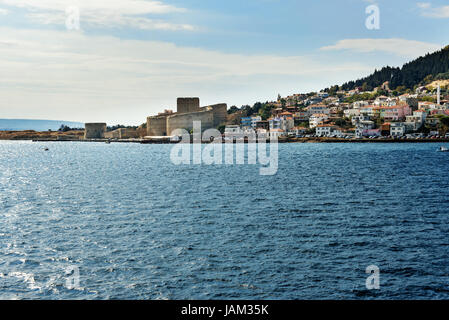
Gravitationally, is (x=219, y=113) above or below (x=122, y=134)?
above

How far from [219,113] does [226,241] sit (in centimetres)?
13969

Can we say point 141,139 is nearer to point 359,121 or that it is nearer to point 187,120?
point 187,120

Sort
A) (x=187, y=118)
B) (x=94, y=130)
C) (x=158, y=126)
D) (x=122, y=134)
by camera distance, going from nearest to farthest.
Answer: (x=187, y=118) → (x=158, y=126) → (x=122, y=134) → (x=94, y=130)

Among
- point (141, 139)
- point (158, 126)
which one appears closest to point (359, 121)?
point (158, 126)

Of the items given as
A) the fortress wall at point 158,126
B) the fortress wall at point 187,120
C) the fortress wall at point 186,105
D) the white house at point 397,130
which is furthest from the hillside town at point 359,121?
the fortress wall at point 158,126

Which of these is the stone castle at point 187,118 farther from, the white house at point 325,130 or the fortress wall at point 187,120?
the white house at point 325,130

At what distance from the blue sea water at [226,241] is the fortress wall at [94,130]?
13129 centimetres

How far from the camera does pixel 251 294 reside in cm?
1332

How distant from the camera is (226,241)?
19.1 metres

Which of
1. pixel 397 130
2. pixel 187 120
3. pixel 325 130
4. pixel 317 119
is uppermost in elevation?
pixel 187 120

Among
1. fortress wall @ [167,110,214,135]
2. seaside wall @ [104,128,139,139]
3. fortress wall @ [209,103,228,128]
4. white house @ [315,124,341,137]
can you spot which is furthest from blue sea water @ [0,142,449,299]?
seaside wall @ [104,128,139,139]

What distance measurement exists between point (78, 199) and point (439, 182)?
29904 millimetres

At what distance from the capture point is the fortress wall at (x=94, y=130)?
16350cm

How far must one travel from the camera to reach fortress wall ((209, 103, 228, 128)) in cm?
15650
